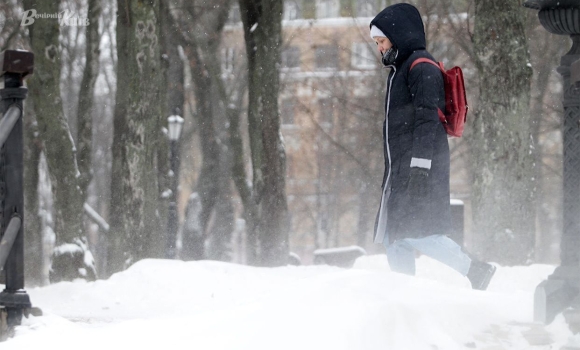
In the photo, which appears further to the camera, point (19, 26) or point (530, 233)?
point (19, 26)

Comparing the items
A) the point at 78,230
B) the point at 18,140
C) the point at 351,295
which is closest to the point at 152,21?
the point at 78,230

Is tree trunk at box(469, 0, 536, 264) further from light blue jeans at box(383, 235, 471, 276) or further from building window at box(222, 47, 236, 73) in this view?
building window at box(222, 47, 236, 73)

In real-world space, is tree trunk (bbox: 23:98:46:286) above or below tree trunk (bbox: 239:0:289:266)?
below

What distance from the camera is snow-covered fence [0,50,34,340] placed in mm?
5254

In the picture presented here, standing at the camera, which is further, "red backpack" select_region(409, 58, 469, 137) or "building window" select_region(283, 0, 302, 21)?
"building window" select_region(283, 0, 302, 21)

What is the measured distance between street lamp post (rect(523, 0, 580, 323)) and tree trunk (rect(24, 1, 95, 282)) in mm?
8779

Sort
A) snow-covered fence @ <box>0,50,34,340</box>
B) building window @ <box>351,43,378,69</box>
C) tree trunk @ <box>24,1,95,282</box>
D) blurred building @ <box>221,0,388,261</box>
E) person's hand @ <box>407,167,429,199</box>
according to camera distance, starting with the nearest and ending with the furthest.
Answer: snow-covered fence @ <box>0,50,34,340</box> → person's hand @ <box>407,167,429,199</box> → tree trunk @ <box>24,1,95,282</box> → building window @ <box>351,43,378,69</box> → blurred building @ <box>221,0,388,261</box>

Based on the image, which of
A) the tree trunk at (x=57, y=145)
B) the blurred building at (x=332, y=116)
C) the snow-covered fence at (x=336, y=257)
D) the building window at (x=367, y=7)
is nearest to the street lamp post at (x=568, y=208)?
the tree trunk at (x=57, y=145)

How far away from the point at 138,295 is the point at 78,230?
16.1 ft

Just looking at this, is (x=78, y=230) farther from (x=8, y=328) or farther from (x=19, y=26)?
(x=8, y=328)

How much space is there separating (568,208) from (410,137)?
1088 millimetres

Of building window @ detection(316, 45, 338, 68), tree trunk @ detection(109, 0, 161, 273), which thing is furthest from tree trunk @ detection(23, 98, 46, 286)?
building window @ detection(316, 45, 338, 68)

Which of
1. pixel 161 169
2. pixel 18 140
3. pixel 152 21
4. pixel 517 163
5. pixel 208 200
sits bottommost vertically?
pixel 208 200

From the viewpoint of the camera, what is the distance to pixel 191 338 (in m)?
4.53
